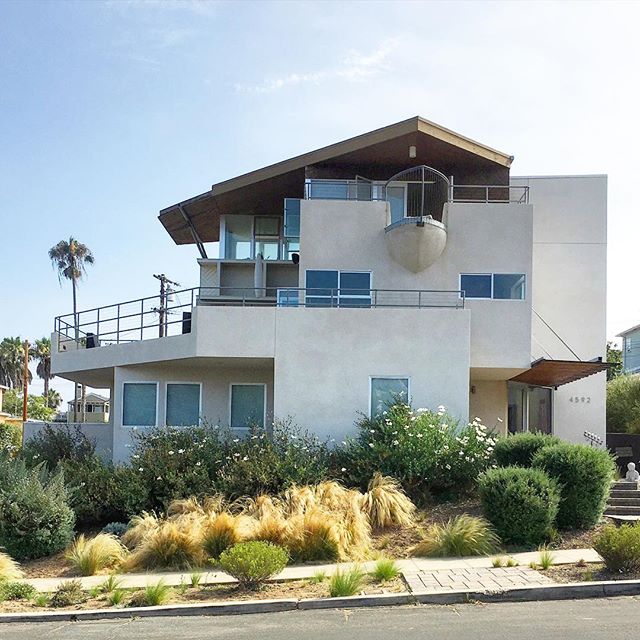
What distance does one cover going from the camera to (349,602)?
10453mm

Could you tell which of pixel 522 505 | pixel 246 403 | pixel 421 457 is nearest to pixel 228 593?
pixel 522 505

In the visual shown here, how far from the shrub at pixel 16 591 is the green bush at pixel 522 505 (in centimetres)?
762

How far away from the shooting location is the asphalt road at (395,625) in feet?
29.0

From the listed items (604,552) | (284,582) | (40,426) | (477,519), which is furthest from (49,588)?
(40,426)

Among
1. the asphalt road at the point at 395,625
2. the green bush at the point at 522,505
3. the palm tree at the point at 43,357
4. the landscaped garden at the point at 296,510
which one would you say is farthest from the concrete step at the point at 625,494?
the palm tree at the point at 43,357

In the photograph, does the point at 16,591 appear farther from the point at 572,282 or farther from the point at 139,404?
the point at 572,282

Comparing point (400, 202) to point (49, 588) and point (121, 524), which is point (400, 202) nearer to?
point (121, 524)

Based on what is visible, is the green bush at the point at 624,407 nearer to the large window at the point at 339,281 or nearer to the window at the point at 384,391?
the large window at the point at 339,281

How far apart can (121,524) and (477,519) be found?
7.12 meters

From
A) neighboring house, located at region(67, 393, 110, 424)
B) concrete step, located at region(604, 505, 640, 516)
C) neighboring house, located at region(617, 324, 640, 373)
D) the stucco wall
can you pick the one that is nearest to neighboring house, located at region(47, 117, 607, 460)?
the stucco wall

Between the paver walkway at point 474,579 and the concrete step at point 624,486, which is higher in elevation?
the concrete step at point 624,486

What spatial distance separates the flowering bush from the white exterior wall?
7546 mm

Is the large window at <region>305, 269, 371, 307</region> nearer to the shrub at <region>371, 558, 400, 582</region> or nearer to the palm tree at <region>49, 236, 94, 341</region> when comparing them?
the shrub at <region>371, 558, 400, 582</region>

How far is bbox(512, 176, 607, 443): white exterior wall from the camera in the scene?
24.0 meters
